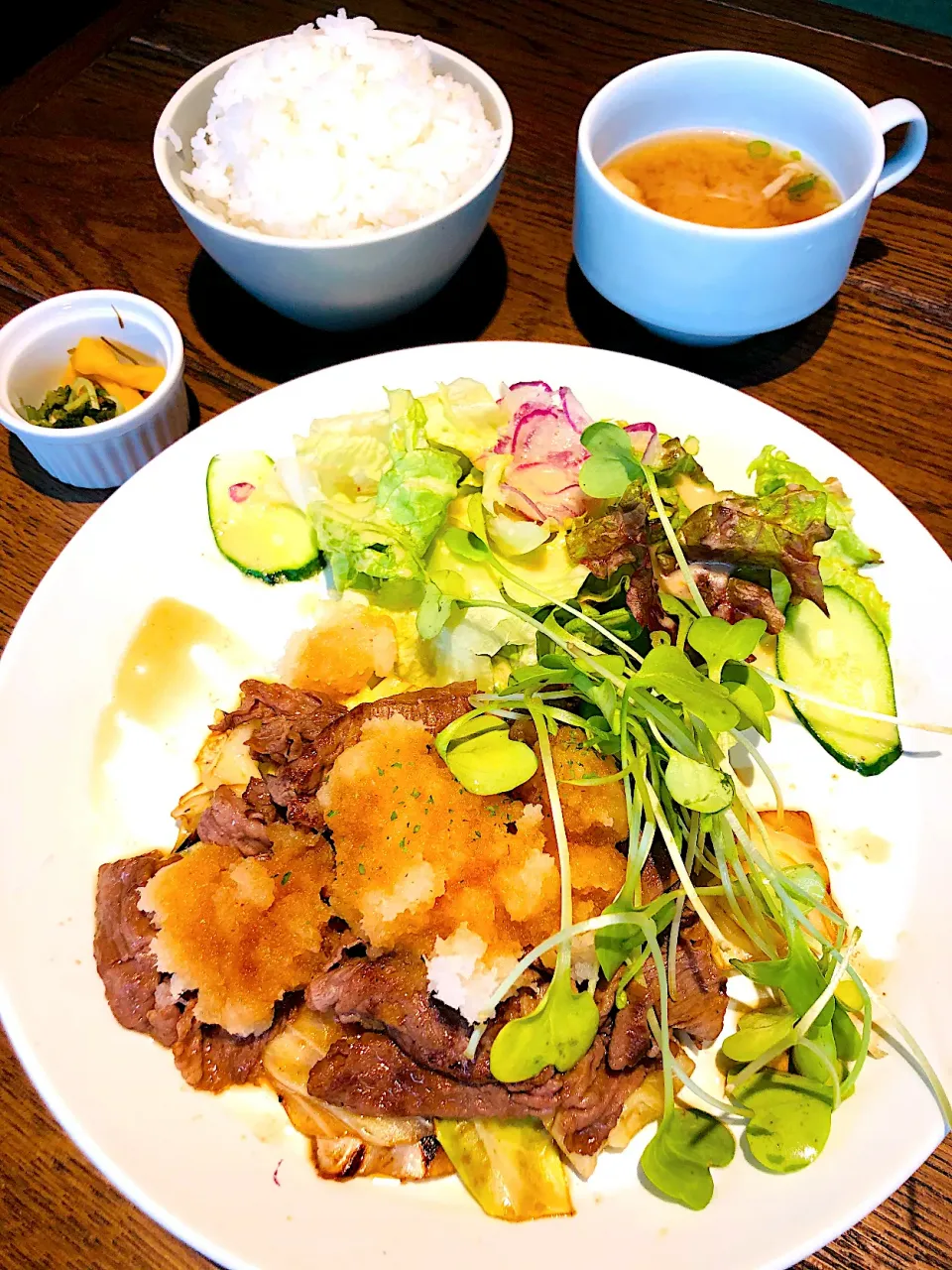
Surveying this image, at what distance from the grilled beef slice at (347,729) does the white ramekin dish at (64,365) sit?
1.16 meters

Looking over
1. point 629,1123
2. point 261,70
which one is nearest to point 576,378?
point 261,70

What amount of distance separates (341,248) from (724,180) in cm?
132

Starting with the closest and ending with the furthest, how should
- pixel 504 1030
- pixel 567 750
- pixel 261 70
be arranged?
pixel 504 1030 → pixel 567 750 → pixel 261 70

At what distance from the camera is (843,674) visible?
228 cm

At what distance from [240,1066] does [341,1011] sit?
25cm

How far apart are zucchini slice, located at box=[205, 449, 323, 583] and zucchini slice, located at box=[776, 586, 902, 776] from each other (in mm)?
1306

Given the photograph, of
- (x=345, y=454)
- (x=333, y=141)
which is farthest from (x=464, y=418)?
(x=333, y=141)

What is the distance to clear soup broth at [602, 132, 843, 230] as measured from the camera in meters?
2.85

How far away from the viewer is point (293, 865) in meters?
1.88

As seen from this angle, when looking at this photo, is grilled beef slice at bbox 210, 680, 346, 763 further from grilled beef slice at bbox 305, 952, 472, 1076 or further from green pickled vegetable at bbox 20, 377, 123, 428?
green pickled vegetable at bbox 20, 377, 123, 428

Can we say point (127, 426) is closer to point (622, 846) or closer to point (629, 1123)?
point (622, 846)

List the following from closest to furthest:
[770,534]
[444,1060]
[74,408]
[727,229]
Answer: [444,1060]
[770,534]
[727,229]
[74,408]

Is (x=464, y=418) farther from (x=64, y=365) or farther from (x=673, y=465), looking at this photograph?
(x=64, y=365)

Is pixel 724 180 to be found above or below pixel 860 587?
above
